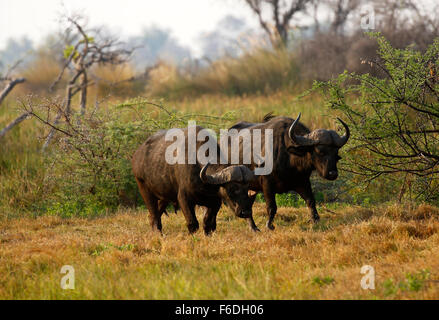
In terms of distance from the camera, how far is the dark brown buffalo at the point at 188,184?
6465mm

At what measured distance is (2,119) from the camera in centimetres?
1462

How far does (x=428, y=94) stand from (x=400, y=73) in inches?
32.7

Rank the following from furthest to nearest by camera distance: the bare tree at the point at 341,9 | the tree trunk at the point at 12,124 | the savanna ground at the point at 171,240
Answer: the bare tree at the point at 341,9 → the tree trunk at the point at 12,124 → the savanna ground at the point at 171,240

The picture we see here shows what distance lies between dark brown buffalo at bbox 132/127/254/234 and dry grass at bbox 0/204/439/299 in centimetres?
36

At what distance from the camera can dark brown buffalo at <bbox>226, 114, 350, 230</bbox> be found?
24.5ft

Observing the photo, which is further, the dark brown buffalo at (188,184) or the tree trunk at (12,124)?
the tree trunk at (12,124)

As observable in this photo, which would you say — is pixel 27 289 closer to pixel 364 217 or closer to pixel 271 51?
pixel 364 217

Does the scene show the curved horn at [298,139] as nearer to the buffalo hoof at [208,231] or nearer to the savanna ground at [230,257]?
the savanna ground at [230,257]

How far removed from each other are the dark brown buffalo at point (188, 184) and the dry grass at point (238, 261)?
14.3 inches

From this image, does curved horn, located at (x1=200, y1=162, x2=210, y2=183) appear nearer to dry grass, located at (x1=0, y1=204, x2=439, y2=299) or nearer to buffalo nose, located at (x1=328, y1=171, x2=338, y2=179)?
dry grass, located at (x1=0, y1=204, x2=439, y2=299)

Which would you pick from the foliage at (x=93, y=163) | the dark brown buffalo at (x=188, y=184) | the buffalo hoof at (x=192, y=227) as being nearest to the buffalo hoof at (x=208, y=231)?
the dark brown buffalo at (x=188, y=184)

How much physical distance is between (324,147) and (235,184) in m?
1.72

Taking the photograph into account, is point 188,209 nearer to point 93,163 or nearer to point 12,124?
point 93,163

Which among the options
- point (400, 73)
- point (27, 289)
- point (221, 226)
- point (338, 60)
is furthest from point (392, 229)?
point (338, 60)
